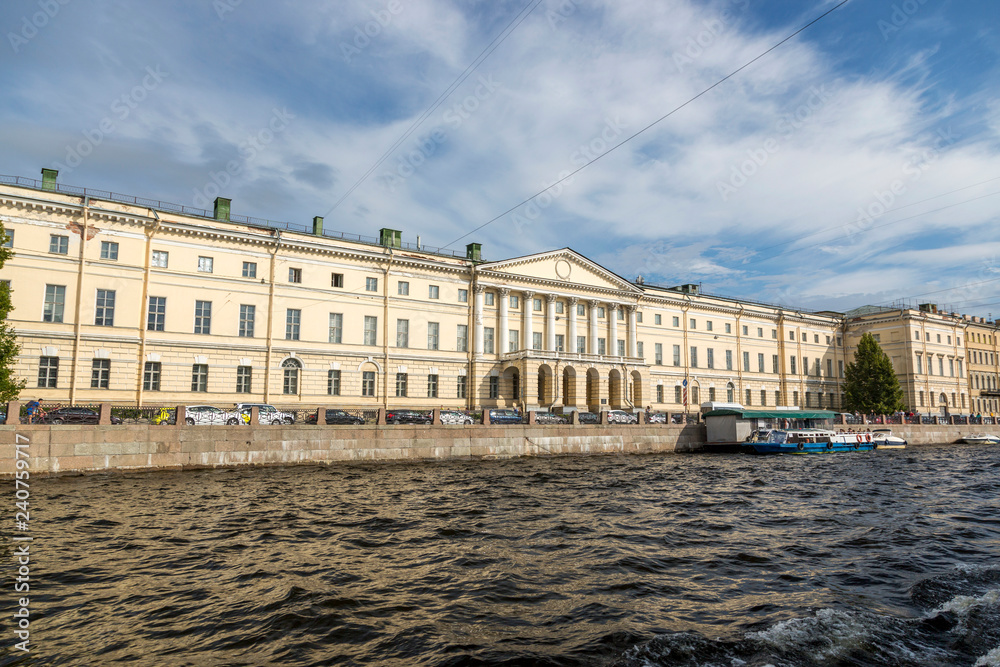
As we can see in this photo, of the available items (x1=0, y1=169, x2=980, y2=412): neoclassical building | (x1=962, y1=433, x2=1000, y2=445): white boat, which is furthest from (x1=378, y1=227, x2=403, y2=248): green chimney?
(x1=962, y1=433, x2=1000, y2=445): white boat

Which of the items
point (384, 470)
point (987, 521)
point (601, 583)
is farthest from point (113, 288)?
point (987, 521)

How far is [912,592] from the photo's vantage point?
27.3 feet

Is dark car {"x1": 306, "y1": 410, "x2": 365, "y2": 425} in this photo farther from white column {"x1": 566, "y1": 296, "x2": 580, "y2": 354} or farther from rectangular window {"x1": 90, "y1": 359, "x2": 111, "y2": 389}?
white column {"x1": 566, "y1": 296, "x2": 580, "y2": 354}

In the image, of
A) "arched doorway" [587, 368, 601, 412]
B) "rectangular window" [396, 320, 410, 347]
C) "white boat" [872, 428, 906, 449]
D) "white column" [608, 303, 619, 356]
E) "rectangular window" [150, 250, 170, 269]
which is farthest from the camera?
"white column" [608, 303, 619, 356]

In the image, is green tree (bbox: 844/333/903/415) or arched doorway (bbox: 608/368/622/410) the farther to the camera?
green tree (bbox: 844/333/903/415)

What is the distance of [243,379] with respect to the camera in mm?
35625

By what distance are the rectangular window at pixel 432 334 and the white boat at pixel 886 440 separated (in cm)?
3276

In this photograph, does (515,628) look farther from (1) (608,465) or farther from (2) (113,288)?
(2) (113,288)

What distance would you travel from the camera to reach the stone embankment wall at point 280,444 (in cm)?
1898

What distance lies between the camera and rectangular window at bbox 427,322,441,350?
42781 mm

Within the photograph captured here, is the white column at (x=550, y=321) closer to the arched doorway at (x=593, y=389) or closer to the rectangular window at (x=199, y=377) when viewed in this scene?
the arched doorway at (x=593, y=389)

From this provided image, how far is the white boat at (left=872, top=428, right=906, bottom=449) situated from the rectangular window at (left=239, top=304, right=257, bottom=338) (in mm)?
43913

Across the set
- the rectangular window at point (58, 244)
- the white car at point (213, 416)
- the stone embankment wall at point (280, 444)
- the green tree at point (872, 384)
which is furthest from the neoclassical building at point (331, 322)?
the stone embankment wall at point (280, 444)

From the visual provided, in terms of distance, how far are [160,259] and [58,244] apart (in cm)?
475
